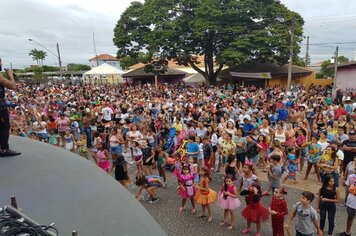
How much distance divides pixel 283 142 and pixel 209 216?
373cm

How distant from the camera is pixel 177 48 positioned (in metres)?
31.0

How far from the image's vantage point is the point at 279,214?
18.4ft

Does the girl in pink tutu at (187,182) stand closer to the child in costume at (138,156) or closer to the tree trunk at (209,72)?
the child in costume at (138,156)

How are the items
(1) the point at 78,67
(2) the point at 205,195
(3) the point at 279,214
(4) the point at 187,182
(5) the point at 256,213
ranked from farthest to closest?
1. (1) the point at 78,67
2. (4) the point at 187,182
3. (2) the point at 205,195
4. (5) the point at 256,213
5. (3) the point at 279,214

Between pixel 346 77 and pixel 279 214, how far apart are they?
23.8 m

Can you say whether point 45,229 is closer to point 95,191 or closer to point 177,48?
point 95,191

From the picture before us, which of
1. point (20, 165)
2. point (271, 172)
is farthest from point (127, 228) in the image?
point (271, 172)

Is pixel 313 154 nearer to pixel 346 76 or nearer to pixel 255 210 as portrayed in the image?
pixel 255 210

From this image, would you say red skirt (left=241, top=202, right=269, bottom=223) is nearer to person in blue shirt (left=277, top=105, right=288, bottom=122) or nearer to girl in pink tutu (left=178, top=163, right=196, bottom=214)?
girl in pink tutu (left=178, top=163, right=196, bottom=214)

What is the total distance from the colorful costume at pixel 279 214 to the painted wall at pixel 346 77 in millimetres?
22989

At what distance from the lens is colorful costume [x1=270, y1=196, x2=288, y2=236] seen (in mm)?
5617

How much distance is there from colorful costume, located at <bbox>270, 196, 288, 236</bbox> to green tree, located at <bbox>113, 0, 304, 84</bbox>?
23.3 meters

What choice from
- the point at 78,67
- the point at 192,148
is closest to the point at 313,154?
the point at 192,148

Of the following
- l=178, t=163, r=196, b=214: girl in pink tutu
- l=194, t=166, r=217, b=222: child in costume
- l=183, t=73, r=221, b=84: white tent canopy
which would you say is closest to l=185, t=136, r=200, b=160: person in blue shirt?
l=178, t=163, r=196, b=214: girl in pink tutu
